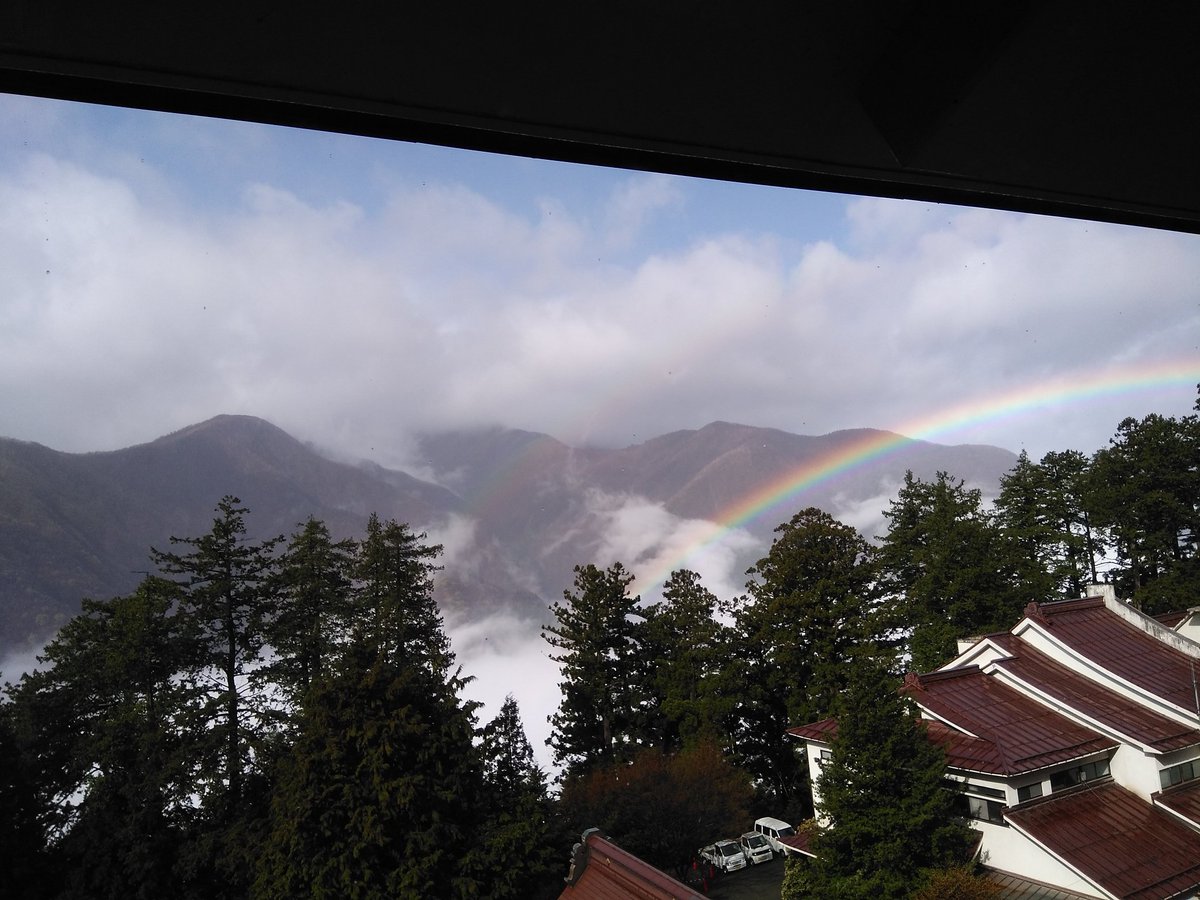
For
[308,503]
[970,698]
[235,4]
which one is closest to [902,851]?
[970,698]

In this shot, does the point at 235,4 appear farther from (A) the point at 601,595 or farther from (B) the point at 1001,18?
(A) the point at 601,595

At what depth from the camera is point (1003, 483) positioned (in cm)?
1750

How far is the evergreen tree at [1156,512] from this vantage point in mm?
12461

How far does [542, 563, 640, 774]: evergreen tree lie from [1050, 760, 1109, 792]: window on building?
814cm

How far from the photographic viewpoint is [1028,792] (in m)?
7.27

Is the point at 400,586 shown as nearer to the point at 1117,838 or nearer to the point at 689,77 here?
the point at 1117,838

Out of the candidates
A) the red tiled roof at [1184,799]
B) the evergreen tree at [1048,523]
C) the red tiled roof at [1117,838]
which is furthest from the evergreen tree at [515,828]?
the evergreen tree at [1048,523]

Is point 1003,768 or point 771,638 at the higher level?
point 771,638

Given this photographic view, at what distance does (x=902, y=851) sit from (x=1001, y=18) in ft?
25.4

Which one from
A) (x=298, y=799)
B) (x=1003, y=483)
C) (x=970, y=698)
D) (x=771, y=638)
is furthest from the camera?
(x=1003, y=483)

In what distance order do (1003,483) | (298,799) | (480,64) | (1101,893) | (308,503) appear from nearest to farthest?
(480,64) → (1101,893) → (298,799) → (308,503) → (1003,483)

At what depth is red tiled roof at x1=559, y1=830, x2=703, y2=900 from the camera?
18.5ft

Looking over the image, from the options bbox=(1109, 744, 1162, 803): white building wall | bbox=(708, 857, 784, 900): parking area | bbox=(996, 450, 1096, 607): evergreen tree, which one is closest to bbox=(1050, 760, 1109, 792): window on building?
bbox=(1109, 744, 1162, 803): white building wall

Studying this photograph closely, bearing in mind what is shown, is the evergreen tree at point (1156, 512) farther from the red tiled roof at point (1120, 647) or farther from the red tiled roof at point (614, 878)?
the red tiled roof at point (614, 878)
